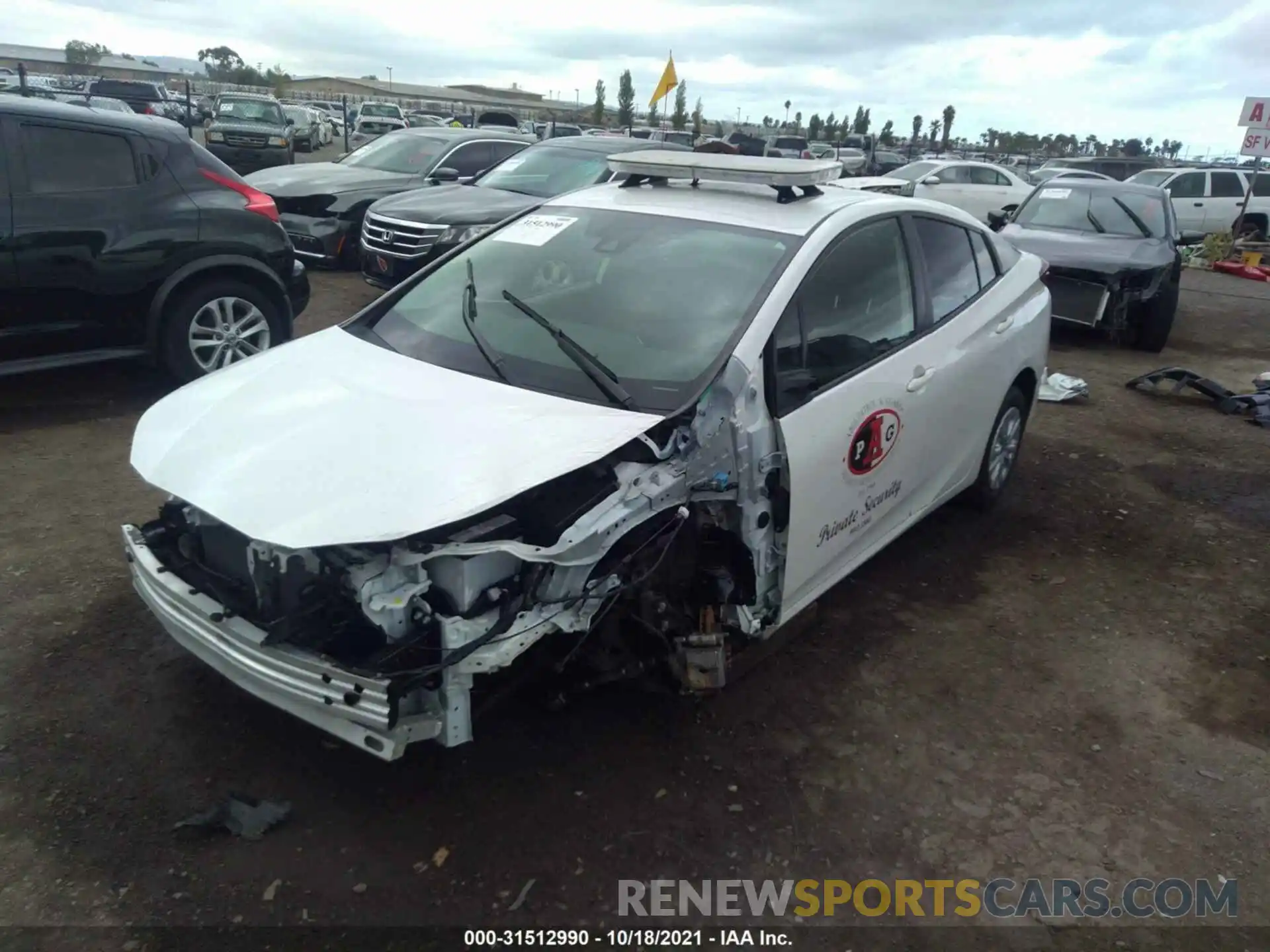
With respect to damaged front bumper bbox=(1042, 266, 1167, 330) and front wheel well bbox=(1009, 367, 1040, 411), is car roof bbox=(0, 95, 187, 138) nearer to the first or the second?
front wheel well bbox=(1009, 367, 1040, 411)

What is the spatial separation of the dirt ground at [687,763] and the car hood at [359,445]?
36.8 inches

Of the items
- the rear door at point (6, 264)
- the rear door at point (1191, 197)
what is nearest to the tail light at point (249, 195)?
the rear door at point (6, 264)

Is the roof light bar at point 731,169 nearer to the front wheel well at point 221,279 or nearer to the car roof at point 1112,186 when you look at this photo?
the front wheel well at point 221,279

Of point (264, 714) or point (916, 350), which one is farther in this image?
point (916, 350)

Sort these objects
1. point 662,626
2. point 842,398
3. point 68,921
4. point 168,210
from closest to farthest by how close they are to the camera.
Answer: point 68,921 → point 662,626 → point 842,398 → point 168,210

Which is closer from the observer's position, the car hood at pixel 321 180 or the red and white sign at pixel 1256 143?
the car hood at pixel 321 180

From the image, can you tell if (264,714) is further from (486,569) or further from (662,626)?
(662,626)

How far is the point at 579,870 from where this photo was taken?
8.84 ft

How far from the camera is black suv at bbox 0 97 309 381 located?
542cm

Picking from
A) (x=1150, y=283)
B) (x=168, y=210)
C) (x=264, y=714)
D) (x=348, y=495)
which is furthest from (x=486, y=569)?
(x=1150, y=283)

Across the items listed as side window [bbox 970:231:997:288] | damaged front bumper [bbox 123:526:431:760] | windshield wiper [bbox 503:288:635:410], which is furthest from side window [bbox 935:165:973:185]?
damaged front bumper [bbox 123:526:431:760]

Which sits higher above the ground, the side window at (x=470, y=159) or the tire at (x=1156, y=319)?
the side window at (x=470, y=159)

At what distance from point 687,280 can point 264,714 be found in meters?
2.16

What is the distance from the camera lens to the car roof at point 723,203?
368 centimetres
